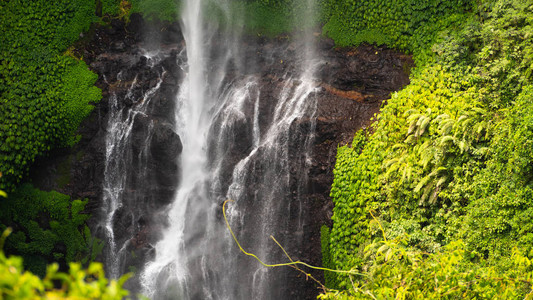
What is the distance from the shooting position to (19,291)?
7.65 ft

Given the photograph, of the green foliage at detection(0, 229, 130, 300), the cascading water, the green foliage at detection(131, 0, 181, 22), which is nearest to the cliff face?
the cascading water

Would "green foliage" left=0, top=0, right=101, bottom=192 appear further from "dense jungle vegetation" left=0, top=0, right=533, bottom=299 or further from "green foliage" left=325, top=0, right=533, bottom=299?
"green foliage" left=325, top=0, right=533, bottom=299

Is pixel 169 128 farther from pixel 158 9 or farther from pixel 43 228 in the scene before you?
pixel 43 228

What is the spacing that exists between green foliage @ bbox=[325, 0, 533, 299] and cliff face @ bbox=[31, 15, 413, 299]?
693 mm

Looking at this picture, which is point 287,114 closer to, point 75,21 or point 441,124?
point 441,124

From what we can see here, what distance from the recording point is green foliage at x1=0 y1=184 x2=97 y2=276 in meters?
13.0

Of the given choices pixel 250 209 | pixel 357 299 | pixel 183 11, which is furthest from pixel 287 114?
pixel 357 299

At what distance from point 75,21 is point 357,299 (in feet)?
46.6

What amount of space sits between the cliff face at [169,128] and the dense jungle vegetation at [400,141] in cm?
41

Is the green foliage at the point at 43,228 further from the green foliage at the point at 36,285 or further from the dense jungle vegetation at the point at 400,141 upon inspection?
the green foliage at the point at 36,285

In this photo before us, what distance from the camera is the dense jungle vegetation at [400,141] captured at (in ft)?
25.7

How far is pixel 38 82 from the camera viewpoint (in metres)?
13.3

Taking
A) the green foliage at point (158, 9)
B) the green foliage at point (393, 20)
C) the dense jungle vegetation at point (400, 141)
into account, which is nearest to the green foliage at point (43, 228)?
the dense jungle vegetation at point (400, 141)

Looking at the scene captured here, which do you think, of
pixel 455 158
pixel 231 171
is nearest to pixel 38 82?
pixel 231 171
